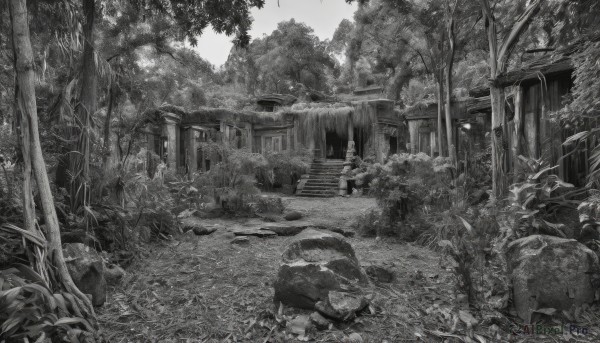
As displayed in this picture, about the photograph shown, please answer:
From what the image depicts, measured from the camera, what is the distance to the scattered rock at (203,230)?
6910 millimetres

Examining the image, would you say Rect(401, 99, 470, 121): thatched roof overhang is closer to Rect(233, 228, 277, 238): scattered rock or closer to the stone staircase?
the stone staircase

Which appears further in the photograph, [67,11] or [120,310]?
[67,11]

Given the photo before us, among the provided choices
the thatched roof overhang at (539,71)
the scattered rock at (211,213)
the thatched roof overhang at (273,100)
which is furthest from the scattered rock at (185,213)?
the thatched roof overhang at (273,100)

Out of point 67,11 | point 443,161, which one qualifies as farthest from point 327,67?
point 67,11

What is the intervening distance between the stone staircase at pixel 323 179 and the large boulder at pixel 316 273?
9.69m

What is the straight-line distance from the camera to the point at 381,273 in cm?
445

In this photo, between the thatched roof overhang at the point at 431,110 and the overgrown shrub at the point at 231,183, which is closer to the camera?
the overgrown shrub at the point at 231,183

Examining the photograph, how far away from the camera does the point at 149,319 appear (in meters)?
3.46

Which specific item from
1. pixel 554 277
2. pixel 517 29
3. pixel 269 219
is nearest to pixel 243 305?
pixel 554 277

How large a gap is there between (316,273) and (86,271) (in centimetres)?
232

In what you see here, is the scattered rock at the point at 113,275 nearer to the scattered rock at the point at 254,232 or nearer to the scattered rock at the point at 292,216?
the scattered rock at the point at 254,232

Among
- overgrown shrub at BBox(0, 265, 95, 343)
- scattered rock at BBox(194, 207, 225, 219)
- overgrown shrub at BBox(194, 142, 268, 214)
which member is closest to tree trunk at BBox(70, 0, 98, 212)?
overgrown shrub at BBox(0, 265, 95, 343)

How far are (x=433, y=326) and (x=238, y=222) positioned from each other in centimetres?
530

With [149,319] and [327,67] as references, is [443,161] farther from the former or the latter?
[327,67]
